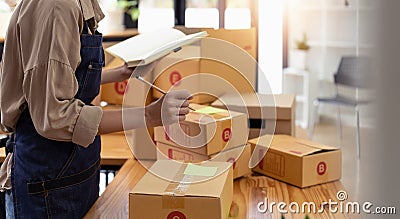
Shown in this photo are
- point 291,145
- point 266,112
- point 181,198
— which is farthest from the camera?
point 266,112

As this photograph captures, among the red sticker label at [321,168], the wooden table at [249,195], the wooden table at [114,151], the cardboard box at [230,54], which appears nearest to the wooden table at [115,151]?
the wooden table at [114,151]

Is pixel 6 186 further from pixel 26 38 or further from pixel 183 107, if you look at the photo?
pixel 183 107

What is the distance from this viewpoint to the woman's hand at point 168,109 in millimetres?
1370

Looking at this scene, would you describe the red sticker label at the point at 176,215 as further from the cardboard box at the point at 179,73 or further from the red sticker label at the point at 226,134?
the cardboard box at the point at 179,73

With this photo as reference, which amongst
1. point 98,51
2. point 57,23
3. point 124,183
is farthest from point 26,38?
point 124,183

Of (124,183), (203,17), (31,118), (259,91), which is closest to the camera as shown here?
(31,118)

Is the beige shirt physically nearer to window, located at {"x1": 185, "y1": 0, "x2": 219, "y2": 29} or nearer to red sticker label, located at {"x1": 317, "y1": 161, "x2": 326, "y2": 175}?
red sticker label, located at {"x1": 317, "y1": 161, "x2": 326, "y2": 175}

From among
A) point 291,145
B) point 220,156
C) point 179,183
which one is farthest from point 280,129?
point 179,183

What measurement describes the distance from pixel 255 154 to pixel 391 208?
1634mm

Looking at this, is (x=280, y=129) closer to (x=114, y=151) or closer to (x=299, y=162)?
(x=299, y=162)

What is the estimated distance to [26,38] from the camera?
1.34 meters

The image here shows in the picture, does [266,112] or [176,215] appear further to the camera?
[266,112]

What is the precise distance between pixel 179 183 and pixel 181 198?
0.09m

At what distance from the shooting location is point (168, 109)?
4.49 feet
